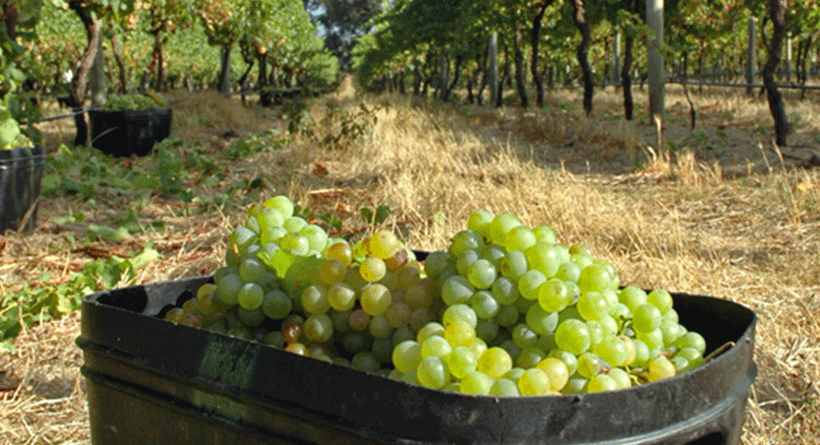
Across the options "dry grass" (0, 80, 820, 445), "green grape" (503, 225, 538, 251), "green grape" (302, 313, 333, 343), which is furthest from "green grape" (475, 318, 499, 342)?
"dry grass" (0, 80, 820, 445)

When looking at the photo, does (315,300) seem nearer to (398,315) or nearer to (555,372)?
(398,315)

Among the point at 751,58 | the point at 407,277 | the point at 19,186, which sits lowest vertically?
the point at 19,186

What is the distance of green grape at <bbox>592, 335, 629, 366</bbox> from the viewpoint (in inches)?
39.0

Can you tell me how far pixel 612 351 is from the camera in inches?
38.9

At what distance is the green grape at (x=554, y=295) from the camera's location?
1.00m

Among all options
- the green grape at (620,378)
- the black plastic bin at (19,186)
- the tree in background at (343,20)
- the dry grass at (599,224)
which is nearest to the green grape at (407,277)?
the green grape at (620,378)

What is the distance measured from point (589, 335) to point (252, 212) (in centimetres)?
60

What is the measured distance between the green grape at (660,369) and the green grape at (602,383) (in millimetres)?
83

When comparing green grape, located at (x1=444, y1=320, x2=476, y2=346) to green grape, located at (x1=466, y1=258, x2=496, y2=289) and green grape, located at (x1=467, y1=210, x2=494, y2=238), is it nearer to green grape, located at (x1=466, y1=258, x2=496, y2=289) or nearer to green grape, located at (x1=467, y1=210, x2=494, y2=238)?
green grape, located at (x1=466, y1=258, x2=496, y2=289)

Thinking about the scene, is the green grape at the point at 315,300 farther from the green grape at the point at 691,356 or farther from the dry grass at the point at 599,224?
the dry grass at the point at 599,224

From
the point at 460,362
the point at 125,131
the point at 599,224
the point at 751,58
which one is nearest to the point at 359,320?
the point at 460,362

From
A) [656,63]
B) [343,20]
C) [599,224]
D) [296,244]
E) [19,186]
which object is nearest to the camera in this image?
[296,244]

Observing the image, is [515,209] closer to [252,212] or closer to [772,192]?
[772,192]

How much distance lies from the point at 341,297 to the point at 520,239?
0.25 meters
